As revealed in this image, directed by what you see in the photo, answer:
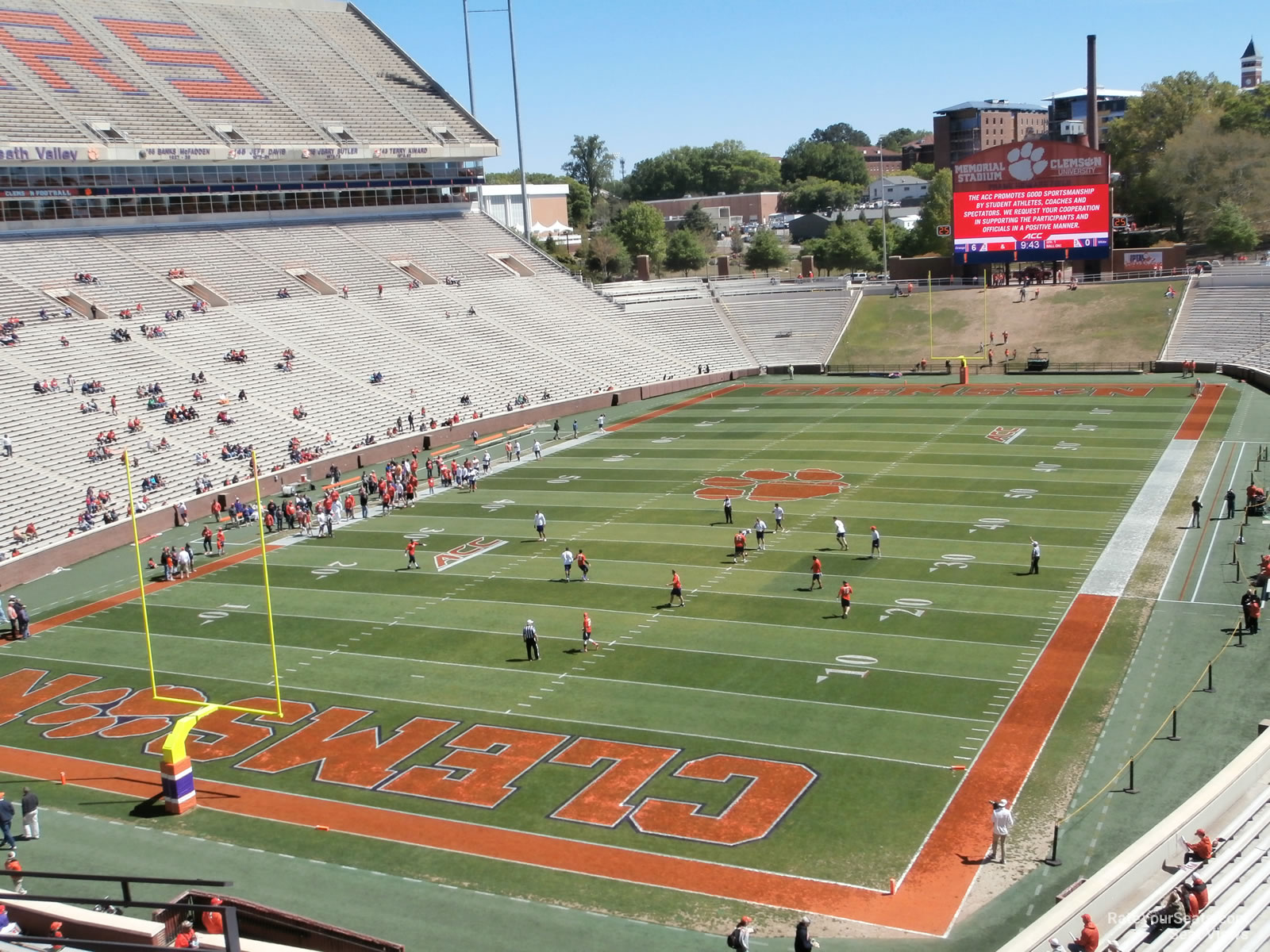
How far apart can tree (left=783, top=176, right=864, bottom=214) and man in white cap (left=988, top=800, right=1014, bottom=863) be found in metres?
143

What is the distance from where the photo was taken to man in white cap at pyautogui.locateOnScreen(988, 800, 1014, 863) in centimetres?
1588

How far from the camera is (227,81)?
6669cm

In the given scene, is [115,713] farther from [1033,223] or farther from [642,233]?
[642,233]

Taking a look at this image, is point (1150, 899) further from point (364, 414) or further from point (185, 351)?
point (185, 351)

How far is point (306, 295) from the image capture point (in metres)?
57.2

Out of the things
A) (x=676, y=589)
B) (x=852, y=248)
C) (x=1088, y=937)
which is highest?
(x=852, y=248)

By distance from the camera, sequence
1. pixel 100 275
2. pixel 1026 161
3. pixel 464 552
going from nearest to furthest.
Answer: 1. pixel 464 552
2. pixel 100 275
3. pixel 1026 161

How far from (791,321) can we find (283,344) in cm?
3018

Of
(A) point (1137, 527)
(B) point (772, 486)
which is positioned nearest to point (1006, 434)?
(B) point (772, 486)

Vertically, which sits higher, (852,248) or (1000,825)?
(852,248)

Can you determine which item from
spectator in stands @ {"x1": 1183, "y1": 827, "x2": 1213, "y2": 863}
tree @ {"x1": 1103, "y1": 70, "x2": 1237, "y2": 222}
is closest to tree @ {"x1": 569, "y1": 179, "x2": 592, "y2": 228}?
tree @ {"x1": 1103, "y1": 70, "x2": 1237, "y2": 222}

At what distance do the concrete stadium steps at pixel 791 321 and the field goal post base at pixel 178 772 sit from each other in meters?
50.0

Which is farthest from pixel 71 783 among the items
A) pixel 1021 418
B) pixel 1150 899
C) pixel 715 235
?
pixel 715 235

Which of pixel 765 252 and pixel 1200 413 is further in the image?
pixel 765 252
